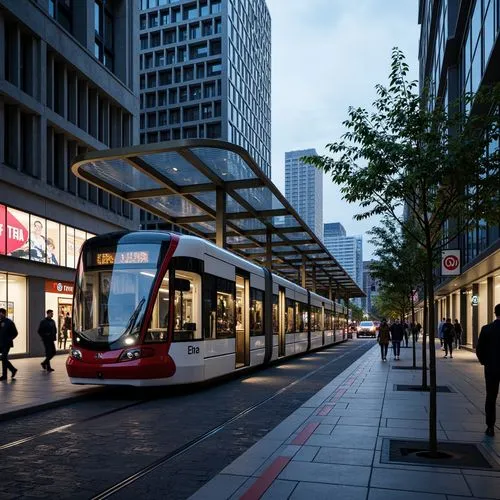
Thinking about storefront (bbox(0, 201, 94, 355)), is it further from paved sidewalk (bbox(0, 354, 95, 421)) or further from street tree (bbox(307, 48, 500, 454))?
street tree (bbox(307, 48, 500, 454))

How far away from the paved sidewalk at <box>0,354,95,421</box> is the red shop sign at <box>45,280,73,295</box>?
30.5ft

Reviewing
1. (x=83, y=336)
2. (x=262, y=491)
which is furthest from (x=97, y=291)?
(x=262, y=491)

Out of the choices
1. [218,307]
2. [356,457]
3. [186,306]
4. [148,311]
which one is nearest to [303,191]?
[218,307]

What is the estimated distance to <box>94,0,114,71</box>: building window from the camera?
34125mm

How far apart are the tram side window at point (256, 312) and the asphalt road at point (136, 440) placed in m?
4.24

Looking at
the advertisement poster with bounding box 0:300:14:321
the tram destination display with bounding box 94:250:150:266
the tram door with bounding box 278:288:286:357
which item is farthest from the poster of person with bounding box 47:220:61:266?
the tram destination display with bounding box 94:250:150:266

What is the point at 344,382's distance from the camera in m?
15.5

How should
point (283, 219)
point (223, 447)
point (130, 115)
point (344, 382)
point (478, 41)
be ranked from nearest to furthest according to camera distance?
point (223, 447), point (344, 382), point (478, 41), point (283, 219), point (130, 115)

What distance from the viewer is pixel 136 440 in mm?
8133

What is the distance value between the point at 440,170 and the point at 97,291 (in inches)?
302

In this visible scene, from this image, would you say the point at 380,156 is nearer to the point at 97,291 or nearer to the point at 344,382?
the point at 97,291

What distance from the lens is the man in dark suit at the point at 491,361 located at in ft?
27.6

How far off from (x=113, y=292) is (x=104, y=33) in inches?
1072

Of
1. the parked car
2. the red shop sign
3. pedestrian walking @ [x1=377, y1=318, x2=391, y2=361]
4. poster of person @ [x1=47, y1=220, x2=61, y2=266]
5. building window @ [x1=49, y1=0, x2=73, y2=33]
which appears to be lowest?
the parked car
